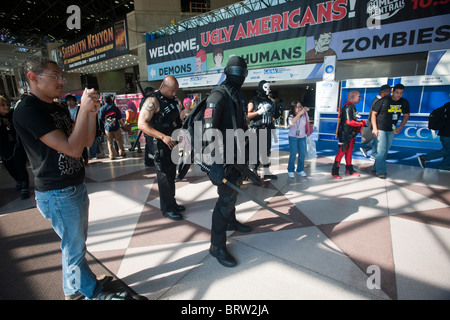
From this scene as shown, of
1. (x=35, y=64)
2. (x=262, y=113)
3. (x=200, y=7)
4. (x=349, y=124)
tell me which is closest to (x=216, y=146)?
(x=35, y=64)

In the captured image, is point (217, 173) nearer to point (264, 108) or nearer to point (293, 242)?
point (293, 242)

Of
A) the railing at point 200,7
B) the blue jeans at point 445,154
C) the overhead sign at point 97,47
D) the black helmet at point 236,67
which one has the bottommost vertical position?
the blue jeans at point 445,154

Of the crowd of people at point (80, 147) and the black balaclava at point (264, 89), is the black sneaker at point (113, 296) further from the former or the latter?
the black balaclava at point (264, 89)

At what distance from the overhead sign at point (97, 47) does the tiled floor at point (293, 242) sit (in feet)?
50.1

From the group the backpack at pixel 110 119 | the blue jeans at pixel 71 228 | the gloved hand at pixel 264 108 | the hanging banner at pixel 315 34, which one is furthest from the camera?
the hanging banner at pixel 315 34

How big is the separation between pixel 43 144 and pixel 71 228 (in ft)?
1.99

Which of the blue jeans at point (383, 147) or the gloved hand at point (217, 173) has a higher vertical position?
the gloved hand at point (217, 173)

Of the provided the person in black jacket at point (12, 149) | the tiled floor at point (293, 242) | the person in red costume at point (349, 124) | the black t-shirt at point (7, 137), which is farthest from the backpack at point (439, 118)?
the black t-shirt at point (7, 137)

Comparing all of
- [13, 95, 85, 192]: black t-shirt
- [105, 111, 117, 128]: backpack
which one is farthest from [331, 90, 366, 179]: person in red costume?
[105, 111, 117, 128]: backpack

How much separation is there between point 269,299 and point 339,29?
916cm

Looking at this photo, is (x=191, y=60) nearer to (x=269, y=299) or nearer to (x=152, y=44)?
(x=152, y=44)

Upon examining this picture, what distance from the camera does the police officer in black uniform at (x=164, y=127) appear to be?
281 centimetres

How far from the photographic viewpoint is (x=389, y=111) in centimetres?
435

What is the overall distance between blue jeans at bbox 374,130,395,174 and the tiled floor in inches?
12.6
